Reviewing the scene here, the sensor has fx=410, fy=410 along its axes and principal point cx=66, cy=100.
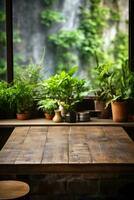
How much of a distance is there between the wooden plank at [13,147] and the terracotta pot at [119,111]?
1063 millimetres

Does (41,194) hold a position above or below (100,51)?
below

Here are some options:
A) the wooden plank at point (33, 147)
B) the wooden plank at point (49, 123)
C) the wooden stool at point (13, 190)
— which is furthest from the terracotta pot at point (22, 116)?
the wooden stool at point (13, 190)

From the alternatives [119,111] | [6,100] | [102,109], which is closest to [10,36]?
[6,100]

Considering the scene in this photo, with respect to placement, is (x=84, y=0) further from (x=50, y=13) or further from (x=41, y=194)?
(x=41, y=194)

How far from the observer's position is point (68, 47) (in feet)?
25.4

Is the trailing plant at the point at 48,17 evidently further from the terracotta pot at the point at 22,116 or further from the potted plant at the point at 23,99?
the terracotta pot at the point at 22,116

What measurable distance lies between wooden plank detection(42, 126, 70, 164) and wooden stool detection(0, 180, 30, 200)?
26 centimetres

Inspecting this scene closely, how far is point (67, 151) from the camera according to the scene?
3.00 meters

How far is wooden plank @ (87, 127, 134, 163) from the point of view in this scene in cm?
276

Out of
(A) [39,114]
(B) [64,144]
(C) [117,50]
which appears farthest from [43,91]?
(C) [117,50]

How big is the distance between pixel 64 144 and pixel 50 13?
4.50 meters

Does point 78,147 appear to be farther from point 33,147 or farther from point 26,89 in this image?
point 26,89

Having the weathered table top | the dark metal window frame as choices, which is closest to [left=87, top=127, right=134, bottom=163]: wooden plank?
the weathered table top

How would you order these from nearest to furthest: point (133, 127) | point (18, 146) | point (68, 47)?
point (18, 146) → point (133, 127) → point (68, 47)
